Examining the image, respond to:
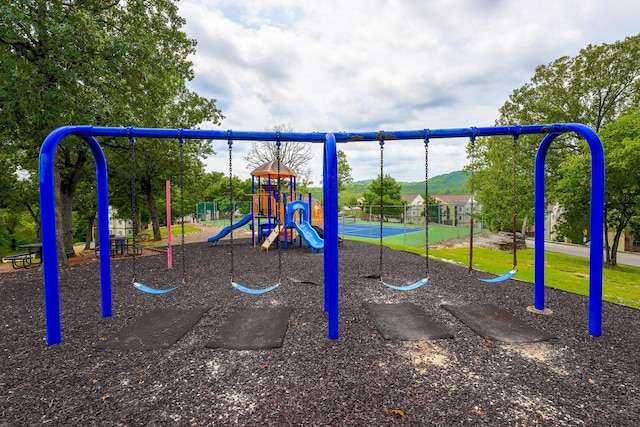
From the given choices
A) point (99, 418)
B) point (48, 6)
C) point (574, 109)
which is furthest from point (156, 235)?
point (574, 109)

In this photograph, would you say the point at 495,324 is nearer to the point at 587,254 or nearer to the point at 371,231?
the point at 371,231

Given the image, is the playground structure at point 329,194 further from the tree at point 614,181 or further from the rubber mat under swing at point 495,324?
the tree at point 614,181

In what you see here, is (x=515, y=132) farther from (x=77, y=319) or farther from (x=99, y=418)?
(x=77, y=319)

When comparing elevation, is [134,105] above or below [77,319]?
above

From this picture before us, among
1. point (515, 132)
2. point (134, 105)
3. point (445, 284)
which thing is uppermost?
point (134, 105)

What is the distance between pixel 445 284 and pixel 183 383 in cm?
559

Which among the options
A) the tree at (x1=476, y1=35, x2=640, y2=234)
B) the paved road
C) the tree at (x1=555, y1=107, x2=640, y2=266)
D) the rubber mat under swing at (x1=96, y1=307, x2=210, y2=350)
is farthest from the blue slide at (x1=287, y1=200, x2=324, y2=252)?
the paved road

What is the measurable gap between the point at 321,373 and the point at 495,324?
284 cm

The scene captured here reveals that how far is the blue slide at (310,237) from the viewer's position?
1085 centimetres

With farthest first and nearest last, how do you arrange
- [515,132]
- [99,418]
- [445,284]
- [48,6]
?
[48,6], [445,284], [515,132], [99,418]

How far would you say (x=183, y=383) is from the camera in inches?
111

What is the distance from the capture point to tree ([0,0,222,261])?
6891mm

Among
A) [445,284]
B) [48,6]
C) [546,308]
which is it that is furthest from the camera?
[48,6]

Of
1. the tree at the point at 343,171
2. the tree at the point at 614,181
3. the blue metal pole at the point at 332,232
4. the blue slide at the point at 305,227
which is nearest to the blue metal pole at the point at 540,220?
the blue metal pole at the point at 332,232
